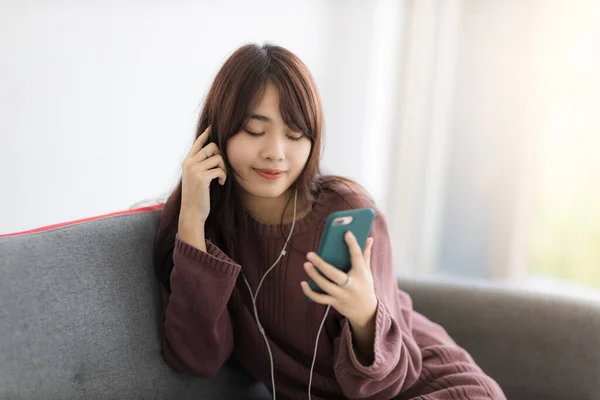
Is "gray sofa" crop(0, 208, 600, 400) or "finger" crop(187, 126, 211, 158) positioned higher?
"finger" crop(187, 126, 211, 158)

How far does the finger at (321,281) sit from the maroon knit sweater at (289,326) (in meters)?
0.19

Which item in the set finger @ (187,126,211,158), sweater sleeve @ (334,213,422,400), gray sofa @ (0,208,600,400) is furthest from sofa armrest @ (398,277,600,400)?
finger @ (187,126,211,158)

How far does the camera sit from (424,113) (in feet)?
9.43

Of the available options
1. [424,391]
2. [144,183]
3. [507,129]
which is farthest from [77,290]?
[507,129]

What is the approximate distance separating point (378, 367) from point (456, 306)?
63cm

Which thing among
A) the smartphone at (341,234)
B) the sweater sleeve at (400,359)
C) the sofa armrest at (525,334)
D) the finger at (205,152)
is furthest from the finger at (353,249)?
the sofa armrest at (525,334)

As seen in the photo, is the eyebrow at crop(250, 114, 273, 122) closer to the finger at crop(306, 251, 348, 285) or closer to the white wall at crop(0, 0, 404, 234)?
the finger at crop(306, 251, 348, 285)

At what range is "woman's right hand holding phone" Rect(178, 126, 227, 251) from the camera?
1.25 metres

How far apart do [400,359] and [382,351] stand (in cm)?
9

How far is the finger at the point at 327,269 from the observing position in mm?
1022

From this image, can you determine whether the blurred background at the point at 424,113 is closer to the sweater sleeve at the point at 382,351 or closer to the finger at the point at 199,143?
the finger at the point at 199,143

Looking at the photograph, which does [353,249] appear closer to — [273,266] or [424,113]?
[273,266]

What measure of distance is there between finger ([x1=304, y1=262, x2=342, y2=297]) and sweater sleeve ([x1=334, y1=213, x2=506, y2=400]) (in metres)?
0.13

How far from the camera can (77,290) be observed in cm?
114
